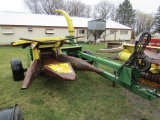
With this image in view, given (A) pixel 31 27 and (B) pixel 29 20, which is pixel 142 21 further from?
(A) pixel 31 27

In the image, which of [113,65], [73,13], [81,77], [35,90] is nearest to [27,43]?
[35,90]

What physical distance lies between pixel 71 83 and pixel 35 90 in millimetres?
950

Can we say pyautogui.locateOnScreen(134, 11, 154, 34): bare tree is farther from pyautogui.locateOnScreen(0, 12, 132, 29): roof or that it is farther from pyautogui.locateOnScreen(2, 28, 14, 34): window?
pyautogui.locateOnScreen(2, 28, 14, 34): window

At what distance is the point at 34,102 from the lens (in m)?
3.25

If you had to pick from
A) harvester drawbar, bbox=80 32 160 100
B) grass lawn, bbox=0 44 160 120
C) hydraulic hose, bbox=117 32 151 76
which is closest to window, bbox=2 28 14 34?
grass lawn, bbox=0 44 160 120

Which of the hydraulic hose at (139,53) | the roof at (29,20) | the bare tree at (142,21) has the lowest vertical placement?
the hydraulic hose at (139,53)

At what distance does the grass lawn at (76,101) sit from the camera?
2834mm

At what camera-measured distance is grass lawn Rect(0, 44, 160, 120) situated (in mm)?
2834

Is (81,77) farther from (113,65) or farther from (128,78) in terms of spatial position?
(128,78)

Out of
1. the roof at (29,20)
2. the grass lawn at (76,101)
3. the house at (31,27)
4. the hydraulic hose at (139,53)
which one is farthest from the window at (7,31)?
the hydraulic hose at (139,53)

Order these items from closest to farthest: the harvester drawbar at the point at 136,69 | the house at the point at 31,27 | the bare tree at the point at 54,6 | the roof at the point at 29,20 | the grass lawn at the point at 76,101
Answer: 1. the harvester drawbar at the point at 136,69
2. the grass lawn at the point at 76,101
3. the house at the point at 31,27
4. the roof at the point at 29,20
5. the bare tree at the point at 54,6

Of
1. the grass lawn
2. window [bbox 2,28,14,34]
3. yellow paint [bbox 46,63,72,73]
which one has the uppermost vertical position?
window [bbox 2,28,14,34]

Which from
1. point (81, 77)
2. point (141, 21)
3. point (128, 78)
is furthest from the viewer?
point (141, 21)

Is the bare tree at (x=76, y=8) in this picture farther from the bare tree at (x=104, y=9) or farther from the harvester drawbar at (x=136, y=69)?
the harvester drawbar at (x=136, y=69)
